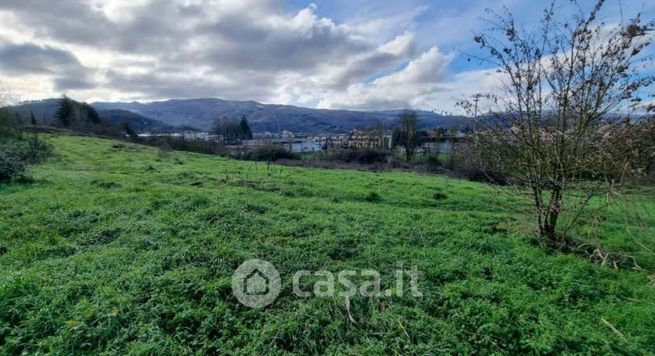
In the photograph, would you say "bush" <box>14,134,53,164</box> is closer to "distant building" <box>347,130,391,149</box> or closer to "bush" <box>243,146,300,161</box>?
"bush" <box>243,146,300,161</box>

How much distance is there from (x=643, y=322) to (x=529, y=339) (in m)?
1.68

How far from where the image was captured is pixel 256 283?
13.3 feet

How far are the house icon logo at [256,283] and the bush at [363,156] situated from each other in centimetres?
2924

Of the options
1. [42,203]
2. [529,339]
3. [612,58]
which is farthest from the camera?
[42,203]

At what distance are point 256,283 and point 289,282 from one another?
433 millimetres

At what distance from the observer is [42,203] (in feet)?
23.4

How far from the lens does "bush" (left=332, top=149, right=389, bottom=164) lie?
110 feet

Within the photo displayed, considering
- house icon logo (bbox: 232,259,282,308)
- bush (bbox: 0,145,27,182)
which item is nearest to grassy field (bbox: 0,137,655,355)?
house icon logo (bbox: 232,259,282,308)

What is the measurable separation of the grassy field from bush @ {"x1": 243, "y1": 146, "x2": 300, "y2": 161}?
25.5 m

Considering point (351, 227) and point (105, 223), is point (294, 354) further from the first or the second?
point (105, 223)

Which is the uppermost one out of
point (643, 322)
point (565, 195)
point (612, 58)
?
point (612, 58)

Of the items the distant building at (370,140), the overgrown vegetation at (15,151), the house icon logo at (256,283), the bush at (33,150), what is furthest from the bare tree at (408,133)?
the house icon logo at (256,283)

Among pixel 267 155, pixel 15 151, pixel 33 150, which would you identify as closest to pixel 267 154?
pixel 267 155

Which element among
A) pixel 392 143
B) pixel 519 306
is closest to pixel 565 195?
pixel 519 306
